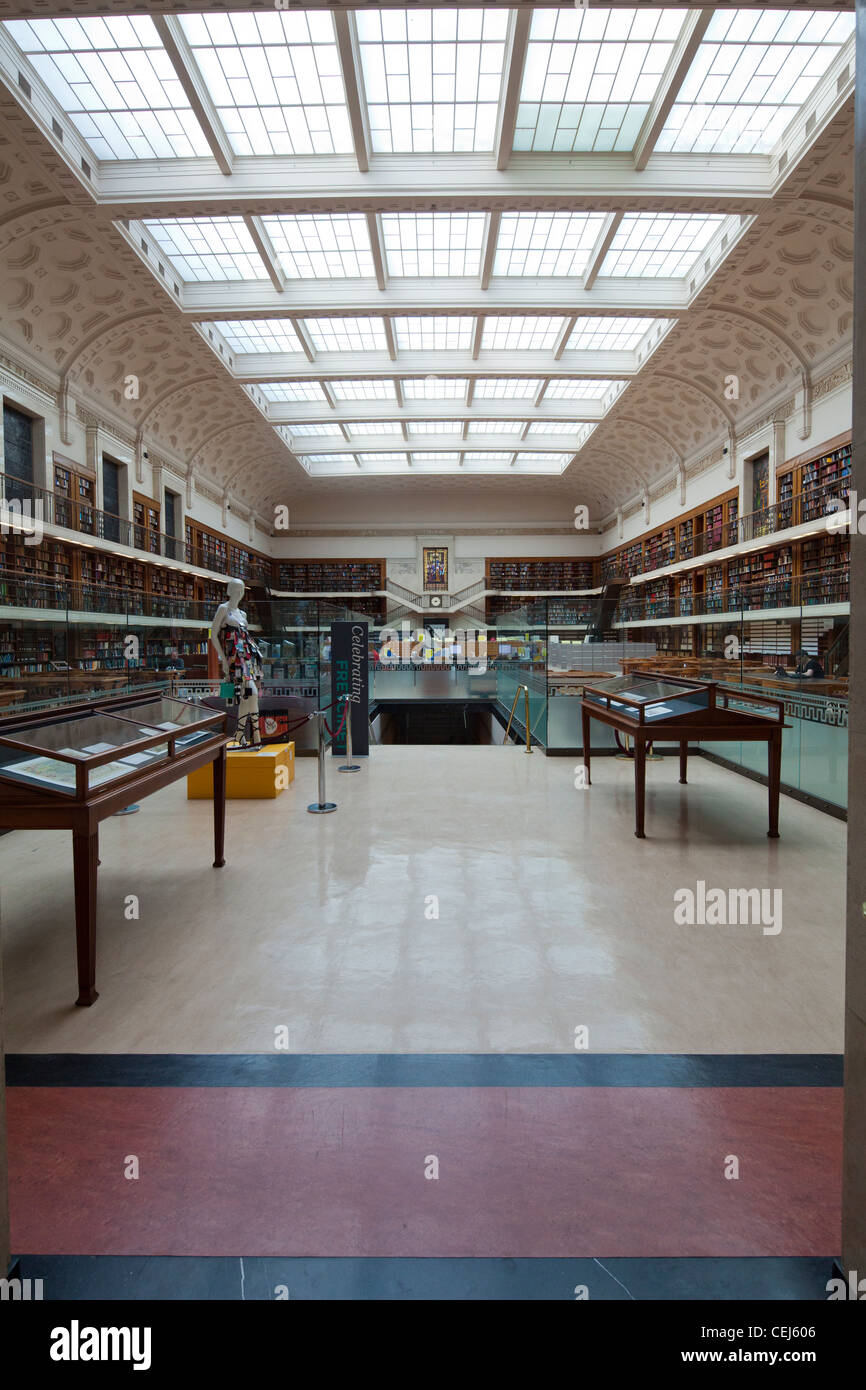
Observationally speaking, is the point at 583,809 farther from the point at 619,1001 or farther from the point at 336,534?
the point at 336,534

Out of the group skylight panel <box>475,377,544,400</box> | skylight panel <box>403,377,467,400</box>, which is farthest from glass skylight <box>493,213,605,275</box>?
skylight panel <box>403,377,467,400</box>

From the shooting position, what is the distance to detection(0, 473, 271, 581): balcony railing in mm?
11864

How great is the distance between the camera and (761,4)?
7.82 meters

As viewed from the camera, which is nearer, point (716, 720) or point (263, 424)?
point (716, 720)

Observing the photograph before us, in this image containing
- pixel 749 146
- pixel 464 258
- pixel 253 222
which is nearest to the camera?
pixel 749 146

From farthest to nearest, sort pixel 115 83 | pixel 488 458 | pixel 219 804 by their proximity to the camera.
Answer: pixel 488 458 < pixel 115 83 < pixel 219 804

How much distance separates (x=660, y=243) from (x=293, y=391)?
11852 millimetres

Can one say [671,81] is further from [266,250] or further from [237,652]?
[237,652]

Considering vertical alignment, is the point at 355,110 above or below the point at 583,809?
above

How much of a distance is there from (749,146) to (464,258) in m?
5.73

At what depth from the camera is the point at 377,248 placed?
13.5 m

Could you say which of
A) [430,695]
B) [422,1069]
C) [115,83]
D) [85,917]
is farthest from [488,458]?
[422,1069]

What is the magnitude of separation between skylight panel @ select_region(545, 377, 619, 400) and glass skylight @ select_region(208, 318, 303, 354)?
26.5ft
